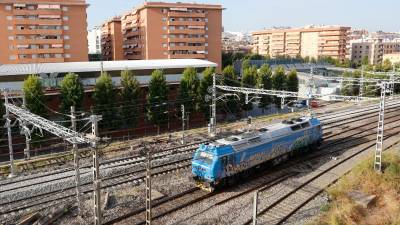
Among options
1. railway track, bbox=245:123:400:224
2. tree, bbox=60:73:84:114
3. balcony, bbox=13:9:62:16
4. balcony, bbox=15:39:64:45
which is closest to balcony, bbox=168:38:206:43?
balcony, bbox=15:39:64:45

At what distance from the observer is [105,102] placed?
1489 inches

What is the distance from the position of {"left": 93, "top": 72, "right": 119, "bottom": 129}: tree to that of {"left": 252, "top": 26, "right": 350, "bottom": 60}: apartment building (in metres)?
97.5

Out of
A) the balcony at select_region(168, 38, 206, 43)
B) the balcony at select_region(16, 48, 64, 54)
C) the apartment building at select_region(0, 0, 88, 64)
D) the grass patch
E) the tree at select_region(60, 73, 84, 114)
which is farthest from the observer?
the balcony at select_region(168, 38, 206, 43)

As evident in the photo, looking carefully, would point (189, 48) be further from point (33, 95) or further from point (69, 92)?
point (33, 95)

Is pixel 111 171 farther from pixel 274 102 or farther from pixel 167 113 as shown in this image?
pixel 274 102

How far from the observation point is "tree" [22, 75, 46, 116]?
33812 mm

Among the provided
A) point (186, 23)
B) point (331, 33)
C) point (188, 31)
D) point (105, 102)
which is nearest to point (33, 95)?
point (105, 102)

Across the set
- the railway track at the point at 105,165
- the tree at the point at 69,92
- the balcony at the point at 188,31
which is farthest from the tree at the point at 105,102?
the balcony at the point at 188,31

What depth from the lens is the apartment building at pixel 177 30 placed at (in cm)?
6875

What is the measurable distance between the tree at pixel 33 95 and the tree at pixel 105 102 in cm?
513

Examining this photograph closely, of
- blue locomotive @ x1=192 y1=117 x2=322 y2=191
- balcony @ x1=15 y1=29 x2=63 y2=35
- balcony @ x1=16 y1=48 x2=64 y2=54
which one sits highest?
balcony @ x1=15 y1=29 x2=63 y2=35

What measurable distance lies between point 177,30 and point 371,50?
94092mm

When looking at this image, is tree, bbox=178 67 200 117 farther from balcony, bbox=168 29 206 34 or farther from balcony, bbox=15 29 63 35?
balcony, bbox=168 29 206 34

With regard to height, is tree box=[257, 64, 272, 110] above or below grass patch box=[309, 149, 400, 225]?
above
